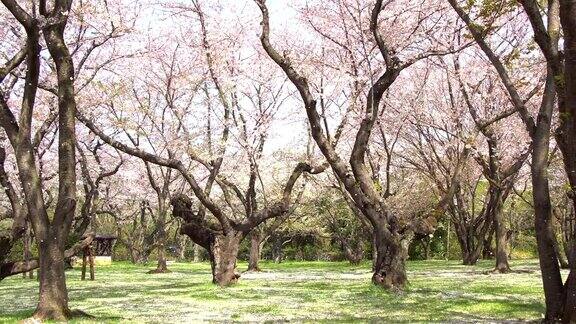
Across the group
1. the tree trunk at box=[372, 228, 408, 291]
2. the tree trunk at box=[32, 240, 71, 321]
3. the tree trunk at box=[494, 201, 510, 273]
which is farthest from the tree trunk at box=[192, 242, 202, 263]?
the tree trunk at box=[32, 240, 71, 321]

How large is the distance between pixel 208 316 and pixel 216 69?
40.2 feet

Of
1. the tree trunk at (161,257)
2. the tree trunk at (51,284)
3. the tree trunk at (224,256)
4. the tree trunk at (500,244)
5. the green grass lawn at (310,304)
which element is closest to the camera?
the tree trunk at (51,284)

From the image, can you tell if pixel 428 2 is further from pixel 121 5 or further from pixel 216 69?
pixel 121 5

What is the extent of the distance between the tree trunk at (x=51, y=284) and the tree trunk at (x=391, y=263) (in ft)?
29.8

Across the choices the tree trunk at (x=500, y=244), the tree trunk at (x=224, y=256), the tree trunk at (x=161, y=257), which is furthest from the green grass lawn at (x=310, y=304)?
the tree trunk at (x=161, y=257)

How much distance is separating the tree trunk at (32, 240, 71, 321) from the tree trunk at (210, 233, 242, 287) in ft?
31.2

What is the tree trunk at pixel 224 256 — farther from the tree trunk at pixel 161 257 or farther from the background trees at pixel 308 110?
the tree trunk at pixel 161 257

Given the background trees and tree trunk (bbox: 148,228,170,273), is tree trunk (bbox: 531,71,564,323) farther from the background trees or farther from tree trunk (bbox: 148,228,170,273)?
tree trunk (bbox: 148,228,170,273)

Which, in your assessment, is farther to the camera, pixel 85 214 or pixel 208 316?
pixel 85 214

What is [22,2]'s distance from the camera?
17.6m

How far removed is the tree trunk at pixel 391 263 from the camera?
15.9m

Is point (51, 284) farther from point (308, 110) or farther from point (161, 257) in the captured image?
point (161, 257)

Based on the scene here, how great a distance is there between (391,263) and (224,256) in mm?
6359

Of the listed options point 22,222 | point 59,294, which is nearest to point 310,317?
point 59,294
